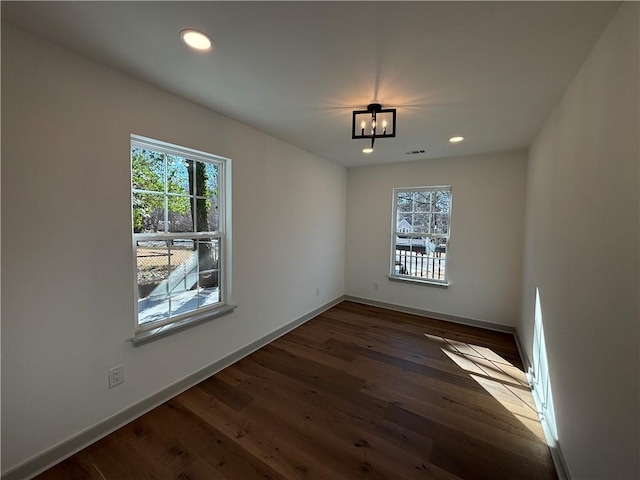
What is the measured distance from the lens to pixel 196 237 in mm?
2336

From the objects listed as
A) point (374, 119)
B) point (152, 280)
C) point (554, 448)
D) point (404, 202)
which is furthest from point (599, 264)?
point (404, 202)

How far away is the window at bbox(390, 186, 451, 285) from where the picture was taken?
395 centimetres

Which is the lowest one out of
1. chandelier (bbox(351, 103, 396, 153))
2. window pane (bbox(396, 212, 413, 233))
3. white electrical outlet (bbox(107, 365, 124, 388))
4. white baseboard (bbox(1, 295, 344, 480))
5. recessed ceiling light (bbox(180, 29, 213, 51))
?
white baseboard (bbox(1, 295, 344, 480))

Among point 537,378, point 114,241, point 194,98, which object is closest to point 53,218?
point 114,241

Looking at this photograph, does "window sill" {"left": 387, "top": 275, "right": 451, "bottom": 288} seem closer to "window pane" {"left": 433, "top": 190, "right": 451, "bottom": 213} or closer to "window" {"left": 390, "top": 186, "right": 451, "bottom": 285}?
"window" {"left": 390, "top": 186, "right": 451, "bottom": 285}

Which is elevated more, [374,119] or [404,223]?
[374,119]

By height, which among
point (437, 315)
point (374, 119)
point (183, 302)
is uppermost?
point (374, 119)

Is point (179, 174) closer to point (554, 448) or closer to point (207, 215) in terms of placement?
point (207, 215)

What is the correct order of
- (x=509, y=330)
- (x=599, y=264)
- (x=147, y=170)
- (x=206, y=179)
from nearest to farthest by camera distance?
(x=599, y=264)
(x=147, y=170)
(x=206, y=179)
(x=509, y=330)

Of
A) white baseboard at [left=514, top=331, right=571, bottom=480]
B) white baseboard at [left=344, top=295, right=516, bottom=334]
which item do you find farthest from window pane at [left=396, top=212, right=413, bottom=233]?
white baseboard at [left=514, top=331, right=571, bottom=480]

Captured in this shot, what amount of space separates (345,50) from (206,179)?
1627mm

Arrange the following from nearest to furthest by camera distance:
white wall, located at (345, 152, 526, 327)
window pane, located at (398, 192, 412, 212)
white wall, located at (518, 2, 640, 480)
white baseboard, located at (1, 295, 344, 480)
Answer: white wall, located at (518, 2, 640, 480), white baseboard, located at (1, 295, 344, 480), white wall, located at (345, 152, 526, 327), window pane, located at (398, 192, 412, 212)

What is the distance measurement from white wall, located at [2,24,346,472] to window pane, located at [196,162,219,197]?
173mm

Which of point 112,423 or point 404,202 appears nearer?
point 112,423
